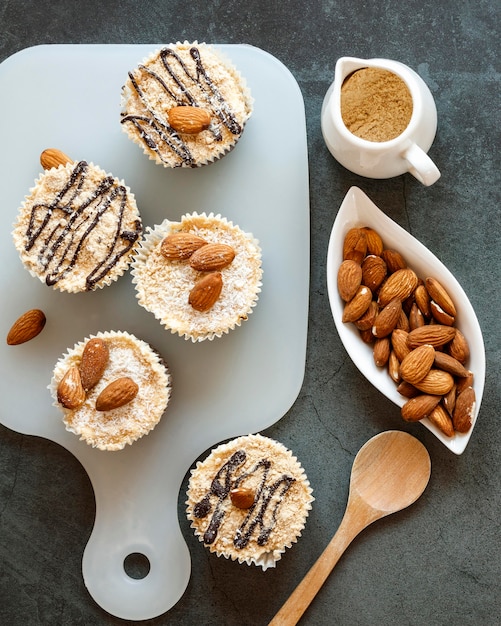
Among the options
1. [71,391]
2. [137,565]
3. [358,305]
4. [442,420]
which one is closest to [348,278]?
[358,305]

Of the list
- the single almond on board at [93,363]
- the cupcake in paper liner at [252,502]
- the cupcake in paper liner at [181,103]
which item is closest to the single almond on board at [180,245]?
the cupcake in paper liner at [181,103]

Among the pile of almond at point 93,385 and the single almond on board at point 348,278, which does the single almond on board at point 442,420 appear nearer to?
the single almond on board at point 348,278

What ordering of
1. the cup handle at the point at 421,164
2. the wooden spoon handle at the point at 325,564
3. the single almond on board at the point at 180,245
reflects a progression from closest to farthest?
the cup handle at the point at 421,164
the single almond on board at the point at 180,245
the wooden spoon handle at the point at 325,564

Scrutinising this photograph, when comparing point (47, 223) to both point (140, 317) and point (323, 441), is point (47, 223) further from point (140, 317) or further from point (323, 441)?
point (323, 441)

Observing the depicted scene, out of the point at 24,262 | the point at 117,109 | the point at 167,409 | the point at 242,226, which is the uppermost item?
the point at 117,109

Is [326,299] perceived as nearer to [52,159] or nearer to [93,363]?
[93,363]

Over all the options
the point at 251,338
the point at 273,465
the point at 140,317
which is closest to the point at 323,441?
the point at 273,465

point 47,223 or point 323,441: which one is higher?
point 47,223
